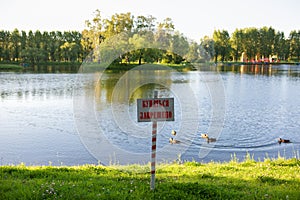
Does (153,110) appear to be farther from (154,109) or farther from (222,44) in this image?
(222,44)

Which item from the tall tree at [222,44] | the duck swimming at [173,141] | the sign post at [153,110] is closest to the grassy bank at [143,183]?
the sign post at [153,110]

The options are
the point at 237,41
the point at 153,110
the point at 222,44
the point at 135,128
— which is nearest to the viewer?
the point at 153,110

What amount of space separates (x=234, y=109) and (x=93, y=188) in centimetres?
1888

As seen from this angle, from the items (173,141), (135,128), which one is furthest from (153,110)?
(135,128)

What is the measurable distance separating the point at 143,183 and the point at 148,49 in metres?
5.35

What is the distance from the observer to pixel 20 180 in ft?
20.8

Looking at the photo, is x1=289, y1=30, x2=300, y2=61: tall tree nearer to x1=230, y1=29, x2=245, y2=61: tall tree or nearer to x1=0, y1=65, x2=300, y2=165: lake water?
x1=230, y1=29, x2=245, y2=61: tall tree

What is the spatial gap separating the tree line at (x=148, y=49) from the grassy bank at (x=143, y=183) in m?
3.58

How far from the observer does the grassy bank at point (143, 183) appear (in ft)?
17.9

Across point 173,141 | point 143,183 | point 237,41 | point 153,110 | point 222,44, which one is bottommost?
point 173,141

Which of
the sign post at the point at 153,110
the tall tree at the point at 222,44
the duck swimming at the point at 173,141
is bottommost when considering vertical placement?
the duck swimming at the point at 173,141

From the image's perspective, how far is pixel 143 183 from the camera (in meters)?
6.12

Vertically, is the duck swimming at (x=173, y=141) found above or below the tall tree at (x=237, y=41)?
below

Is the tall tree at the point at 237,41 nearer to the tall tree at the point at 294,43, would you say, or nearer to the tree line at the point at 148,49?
the tree line at the point at 148,49
